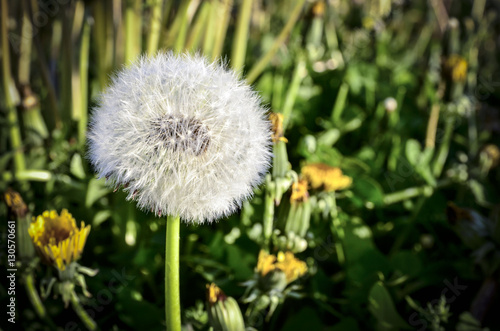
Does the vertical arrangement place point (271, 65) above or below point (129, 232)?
above

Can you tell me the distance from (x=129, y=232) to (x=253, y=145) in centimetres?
54

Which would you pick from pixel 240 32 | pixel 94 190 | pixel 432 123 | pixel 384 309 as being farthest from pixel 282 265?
pixel 432 123

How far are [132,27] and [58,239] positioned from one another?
577 mm

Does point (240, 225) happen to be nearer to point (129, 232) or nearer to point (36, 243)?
point (129, 232)

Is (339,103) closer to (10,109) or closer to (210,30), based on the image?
(210,30)

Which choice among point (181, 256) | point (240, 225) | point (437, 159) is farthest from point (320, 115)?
point (181, 256)

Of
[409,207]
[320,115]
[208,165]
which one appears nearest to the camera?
[208,165]

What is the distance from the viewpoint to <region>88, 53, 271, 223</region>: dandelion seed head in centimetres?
51

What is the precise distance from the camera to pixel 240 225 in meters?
0.98

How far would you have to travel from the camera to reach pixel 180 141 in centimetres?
51

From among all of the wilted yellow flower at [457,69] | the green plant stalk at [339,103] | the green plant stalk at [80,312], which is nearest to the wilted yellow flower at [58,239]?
the green plant stalk at [80,312]

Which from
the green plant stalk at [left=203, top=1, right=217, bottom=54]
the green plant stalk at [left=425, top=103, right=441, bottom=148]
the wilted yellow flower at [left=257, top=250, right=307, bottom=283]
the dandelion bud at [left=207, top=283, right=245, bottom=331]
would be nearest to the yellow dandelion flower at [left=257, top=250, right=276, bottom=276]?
the wilted yellow flower at [left=257, top=250, right=307, bottom=283]

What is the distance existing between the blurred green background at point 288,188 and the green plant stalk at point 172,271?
0.10 m

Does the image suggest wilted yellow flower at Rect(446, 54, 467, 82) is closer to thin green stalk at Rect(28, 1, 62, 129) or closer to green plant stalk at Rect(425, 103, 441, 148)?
green plant stalk at Rect(425, 103, 441, 148)
